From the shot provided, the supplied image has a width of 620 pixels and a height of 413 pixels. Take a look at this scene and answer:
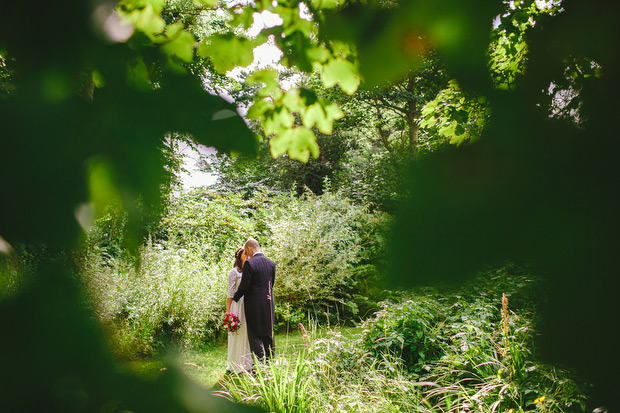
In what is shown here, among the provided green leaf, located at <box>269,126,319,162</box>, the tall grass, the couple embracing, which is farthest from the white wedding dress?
green leaf, located at <box>269,126,319,162</box>

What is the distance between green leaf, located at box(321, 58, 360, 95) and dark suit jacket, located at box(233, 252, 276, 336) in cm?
397

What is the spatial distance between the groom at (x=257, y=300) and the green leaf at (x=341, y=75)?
3.98m

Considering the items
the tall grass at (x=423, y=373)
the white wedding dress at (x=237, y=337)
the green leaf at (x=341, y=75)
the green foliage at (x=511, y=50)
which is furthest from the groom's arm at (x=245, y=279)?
the green foliage at (x=511, y=50)

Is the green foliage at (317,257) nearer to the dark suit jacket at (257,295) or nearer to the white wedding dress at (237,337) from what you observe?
the white wedding dress at (237,337)

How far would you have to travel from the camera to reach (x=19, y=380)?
0.26 m

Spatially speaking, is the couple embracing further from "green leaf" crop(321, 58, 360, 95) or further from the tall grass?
"green leaf" crop(321, 58, 360, 95)

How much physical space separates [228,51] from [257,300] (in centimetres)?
409

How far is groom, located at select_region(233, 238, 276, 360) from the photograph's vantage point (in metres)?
4.51

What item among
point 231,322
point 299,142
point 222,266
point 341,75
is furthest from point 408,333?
point 222,266

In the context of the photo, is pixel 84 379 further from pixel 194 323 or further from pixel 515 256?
pixel 194 323

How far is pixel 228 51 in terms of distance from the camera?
0.78 meters

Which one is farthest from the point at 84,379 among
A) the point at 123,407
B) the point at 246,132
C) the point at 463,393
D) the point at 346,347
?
the point at 346,347

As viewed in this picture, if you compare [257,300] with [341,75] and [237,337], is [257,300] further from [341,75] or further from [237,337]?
[341,75]

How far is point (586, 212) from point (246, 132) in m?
0.32
